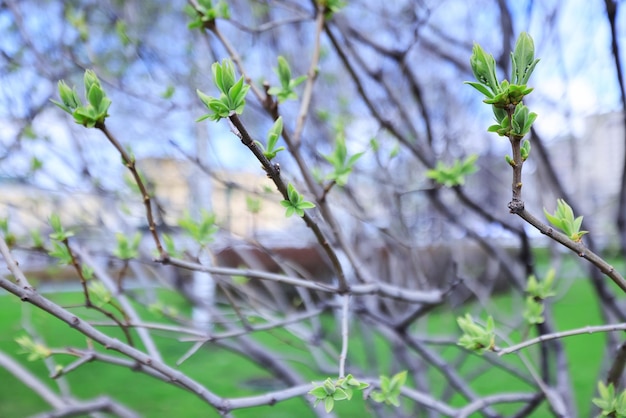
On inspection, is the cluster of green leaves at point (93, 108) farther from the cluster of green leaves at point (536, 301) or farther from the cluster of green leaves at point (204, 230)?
the cluster of green leaves at point (536, 301)

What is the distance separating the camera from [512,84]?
2.12ft

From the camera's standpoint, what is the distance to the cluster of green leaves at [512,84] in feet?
2.14

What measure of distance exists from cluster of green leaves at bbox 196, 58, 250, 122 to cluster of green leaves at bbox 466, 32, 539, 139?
1.07 feet

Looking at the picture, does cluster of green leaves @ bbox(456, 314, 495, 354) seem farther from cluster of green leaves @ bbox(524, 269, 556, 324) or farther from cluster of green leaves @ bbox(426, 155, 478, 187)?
cluster of green leaves @ bbox(426, 155, 478, 187)

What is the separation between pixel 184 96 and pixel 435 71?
6.10 feet

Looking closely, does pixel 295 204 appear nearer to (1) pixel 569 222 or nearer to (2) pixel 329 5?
(1) pixel 569 222

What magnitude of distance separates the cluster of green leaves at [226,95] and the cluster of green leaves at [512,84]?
326mm

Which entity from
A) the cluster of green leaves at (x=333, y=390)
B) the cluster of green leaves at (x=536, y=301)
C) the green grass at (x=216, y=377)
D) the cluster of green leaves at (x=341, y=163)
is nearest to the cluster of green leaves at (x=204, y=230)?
the cluster of green leaves at (x=341, y=163)

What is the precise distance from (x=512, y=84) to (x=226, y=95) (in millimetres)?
392

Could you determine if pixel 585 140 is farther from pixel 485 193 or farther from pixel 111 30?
pixel 111 30

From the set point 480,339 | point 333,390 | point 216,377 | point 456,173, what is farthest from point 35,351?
point 216,377

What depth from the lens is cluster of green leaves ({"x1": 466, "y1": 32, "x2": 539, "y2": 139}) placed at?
0.65 meters

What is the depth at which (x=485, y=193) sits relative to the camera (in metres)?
3.83

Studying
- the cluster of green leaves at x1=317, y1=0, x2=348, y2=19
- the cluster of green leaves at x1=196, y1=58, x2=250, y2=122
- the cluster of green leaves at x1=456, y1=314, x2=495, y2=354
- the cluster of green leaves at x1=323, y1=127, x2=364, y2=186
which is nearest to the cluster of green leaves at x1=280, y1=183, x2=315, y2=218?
the cluster of green leaves at x1=196, y1=58, x2=250, y2=122
